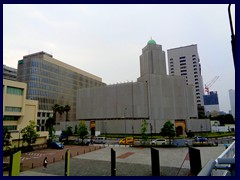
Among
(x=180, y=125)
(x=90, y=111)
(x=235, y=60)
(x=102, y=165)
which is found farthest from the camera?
(x=90, y=111)

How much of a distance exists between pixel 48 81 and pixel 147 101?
4125 cm

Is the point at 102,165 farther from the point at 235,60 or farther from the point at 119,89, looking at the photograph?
the point at 119,89

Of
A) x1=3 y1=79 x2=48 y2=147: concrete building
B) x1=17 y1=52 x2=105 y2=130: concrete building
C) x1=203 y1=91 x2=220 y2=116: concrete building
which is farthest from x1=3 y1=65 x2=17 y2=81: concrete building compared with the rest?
x1=203 y1=91 x2=220 y2=116: concrete building

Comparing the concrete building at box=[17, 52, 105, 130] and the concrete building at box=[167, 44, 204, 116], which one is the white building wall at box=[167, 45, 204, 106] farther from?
the concrete building at box=[17, 52, 105, 130]

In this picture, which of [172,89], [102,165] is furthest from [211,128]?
[102,165]

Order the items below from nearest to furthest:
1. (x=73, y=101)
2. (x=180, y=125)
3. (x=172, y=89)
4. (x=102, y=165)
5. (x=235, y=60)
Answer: (x=235, y=60)
(x=102, y=165)
(x=180, y=125)
(x=172, y=89)
(x=73, y=101)

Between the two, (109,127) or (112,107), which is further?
(112,107)

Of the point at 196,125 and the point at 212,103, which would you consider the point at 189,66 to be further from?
the point at 196,125

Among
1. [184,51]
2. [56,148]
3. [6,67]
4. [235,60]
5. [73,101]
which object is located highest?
[184,51]

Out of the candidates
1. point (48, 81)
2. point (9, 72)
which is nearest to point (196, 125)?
point (48, 81)

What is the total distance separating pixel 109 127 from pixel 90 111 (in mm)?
13104

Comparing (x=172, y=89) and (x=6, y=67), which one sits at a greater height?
(x=6, y=67)

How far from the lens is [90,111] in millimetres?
76750

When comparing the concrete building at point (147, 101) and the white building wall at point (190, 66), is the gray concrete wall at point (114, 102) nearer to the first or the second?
the concrete building at point (147, 101)
